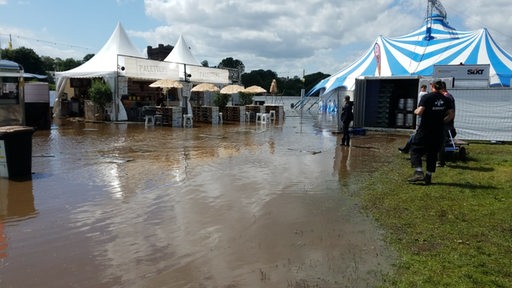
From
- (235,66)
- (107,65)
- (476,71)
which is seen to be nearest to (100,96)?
(107,65)

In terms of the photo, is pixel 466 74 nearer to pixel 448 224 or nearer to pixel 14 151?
pixel 448 224

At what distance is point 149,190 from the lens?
23.8 feet

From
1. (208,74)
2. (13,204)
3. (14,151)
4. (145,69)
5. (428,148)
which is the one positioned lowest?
(13,204)

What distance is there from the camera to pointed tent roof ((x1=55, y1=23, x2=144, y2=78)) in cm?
2386

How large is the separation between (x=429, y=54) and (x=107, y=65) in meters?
19.2

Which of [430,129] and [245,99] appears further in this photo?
[245,99]

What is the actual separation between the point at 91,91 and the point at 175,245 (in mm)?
19789

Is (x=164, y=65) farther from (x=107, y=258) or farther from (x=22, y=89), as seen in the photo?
(x=107, y=258)

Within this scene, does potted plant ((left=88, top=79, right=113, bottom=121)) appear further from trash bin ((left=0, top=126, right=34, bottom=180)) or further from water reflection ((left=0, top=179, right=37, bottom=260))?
water reflection ((left=0, top=179, right=37, bottom=260))

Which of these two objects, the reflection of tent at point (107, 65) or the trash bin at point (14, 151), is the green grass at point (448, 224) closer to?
the trash bin at point (14, 151)

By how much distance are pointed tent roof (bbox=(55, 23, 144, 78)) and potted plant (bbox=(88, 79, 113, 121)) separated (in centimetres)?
105

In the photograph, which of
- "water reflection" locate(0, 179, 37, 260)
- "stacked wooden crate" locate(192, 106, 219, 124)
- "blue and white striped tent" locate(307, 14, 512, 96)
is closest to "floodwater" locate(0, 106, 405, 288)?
"water reflection" locate(0, 179, 37, 260)

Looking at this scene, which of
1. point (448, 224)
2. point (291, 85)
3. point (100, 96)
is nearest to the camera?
point (448, 224)

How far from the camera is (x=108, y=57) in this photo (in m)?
25.2
